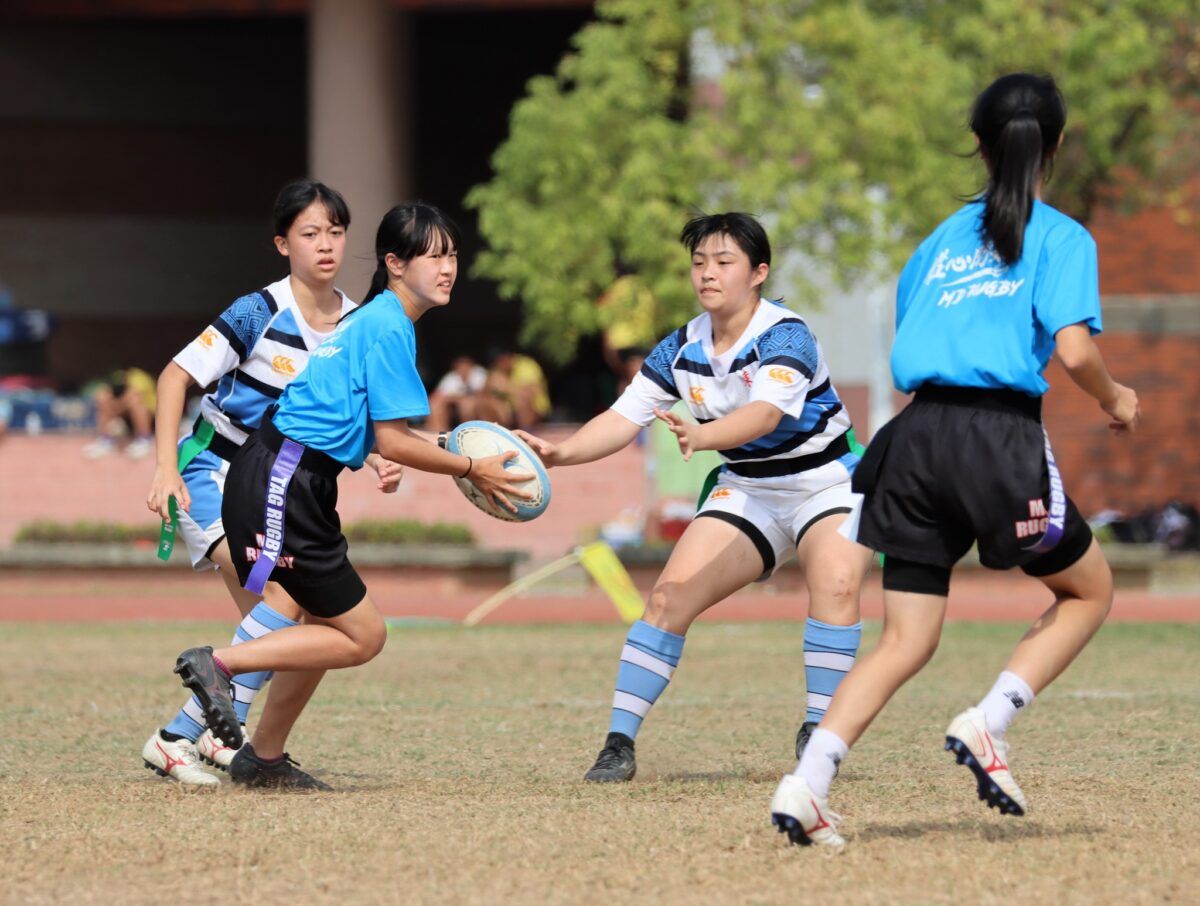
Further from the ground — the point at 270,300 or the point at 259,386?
the point at 270,300

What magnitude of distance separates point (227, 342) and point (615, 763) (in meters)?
2.22

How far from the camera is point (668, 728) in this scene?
29.6 feet

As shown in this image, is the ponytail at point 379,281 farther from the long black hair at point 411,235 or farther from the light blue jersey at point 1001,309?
the light blue jersey at point 1001,309

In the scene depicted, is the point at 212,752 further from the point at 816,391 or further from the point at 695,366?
the point at 816,391

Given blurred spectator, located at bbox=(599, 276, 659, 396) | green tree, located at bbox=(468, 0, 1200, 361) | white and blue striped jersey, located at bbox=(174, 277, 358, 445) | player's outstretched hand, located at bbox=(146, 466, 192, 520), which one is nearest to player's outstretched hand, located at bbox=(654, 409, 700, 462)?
white and blue striped jersey, located at bbox=(174, 277, 358, 445)

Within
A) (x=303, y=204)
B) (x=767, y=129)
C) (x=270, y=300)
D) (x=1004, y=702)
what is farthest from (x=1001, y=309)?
(x=767, y=129)

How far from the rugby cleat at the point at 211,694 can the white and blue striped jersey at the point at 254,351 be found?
125 centimetres

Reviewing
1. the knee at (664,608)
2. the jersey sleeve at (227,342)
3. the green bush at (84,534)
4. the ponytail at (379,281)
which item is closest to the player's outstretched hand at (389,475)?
the ponytail at (379,281)

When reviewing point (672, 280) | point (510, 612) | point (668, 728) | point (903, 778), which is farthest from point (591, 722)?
point (672, 280)

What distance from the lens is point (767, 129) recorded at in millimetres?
20359

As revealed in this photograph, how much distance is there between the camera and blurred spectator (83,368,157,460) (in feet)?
→ 77.9

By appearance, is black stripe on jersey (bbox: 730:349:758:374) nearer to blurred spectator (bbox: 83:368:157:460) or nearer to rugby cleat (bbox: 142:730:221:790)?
rugby cleat (bbox: 142:730:221:790)

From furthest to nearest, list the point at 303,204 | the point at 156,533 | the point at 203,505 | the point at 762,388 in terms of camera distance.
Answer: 1. the point at 156,533
2. the point at 203,505
3. the point at 303,204
4. the point at 762,388

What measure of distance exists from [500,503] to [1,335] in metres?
29.8
